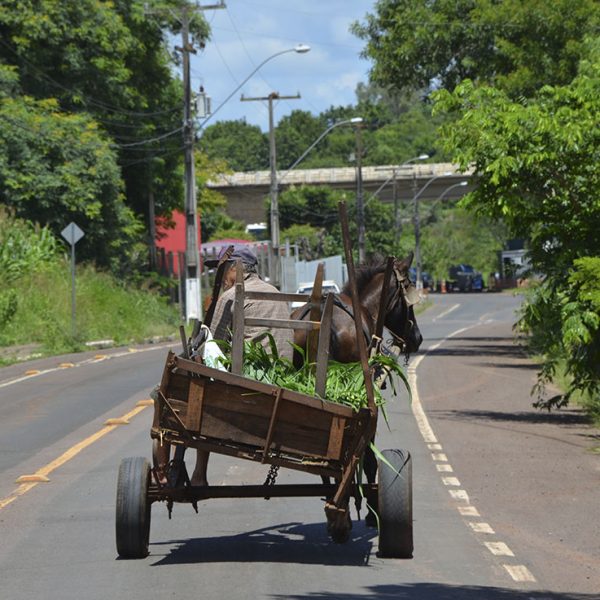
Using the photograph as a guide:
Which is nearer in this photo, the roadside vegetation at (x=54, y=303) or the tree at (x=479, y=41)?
the tree at (x=479, y=41)

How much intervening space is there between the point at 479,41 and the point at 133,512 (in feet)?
91.0

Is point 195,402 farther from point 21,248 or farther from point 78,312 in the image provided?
point 21,248

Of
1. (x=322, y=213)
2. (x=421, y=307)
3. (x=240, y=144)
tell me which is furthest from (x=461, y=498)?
(x=240, y=144)

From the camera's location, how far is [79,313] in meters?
40.1

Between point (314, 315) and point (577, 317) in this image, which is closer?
point (314, 315)

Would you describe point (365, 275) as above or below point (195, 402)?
above

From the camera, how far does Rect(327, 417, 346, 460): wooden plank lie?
8141mm

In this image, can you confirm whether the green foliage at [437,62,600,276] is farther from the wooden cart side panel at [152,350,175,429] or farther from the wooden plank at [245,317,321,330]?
the wooden cart side panel at [152,350,175,429]

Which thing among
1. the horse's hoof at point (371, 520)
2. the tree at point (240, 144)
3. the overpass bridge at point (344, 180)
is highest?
the tree at point (240, 144)

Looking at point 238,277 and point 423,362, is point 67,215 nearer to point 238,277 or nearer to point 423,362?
point 423,362

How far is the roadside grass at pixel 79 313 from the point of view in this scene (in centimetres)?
3588

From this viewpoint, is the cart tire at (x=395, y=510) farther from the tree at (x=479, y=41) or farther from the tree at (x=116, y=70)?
the tree at (x=116, y=70)

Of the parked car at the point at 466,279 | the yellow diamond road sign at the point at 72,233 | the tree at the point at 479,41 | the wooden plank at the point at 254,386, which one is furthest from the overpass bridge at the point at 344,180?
the wooden plank at the point at 254,386

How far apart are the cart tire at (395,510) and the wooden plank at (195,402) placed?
4.12 ft
